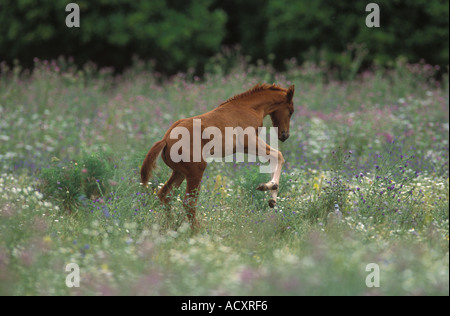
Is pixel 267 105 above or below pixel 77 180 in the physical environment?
above

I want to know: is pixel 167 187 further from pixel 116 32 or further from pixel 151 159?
pixel 116 32

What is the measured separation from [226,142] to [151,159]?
646 millimetres

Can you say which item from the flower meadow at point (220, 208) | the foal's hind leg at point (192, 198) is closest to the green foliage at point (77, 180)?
the flower meadow at point (220, 208)

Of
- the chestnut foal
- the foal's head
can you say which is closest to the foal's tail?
the chestnut foal

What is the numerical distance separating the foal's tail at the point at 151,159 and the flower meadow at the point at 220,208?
13.2 inches

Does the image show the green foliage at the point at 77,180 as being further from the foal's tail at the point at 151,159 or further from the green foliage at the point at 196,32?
the green foliage at the point at 196,32

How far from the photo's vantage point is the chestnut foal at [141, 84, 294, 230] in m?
4.88

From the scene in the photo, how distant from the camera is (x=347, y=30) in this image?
47.8 feet

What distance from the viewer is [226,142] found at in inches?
196

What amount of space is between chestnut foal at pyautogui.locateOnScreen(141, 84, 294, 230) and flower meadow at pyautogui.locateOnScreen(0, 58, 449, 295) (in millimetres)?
320

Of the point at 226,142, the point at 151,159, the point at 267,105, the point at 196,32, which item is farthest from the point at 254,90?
the point at 196,32

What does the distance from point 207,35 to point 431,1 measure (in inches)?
219

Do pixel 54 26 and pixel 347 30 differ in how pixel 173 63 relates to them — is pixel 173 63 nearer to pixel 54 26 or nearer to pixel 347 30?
pixel 54 26
